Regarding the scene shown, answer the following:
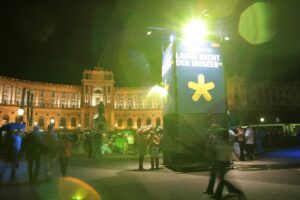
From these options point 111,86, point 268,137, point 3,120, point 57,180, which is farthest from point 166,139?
point 111,86

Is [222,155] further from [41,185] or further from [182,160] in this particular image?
[41,185]

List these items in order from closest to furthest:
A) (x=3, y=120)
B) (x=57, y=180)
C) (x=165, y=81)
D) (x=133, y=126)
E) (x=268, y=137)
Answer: (x=57, y=180) < (x=165, y=81) < (x=268, y=137) < (x=3, y=120) < (x=133, y=126)

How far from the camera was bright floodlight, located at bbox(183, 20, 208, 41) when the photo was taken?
12297 millimetres

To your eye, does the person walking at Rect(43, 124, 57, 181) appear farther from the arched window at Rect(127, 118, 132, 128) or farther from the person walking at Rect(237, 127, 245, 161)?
the arched window at Rect(127, 118, 132, 128)

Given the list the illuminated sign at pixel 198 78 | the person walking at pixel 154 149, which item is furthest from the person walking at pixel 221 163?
the person walking at pixel 154 149

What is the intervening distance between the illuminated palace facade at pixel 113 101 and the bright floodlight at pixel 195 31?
2609 inches

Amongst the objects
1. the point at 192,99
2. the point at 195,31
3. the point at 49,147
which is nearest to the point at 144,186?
the point at 49,147

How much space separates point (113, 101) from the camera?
84.7m

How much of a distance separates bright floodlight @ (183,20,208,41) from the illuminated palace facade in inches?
2609

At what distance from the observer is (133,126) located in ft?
273

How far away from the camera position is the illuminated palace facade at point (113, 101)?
7656cm

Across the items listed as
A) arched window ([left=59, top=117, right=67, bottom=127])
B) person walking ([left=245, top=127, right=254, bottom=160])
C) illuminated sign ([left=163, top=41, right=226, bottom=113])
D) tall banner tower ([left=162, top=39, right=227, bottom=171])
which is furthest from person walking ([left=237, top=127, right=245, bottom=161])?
arched window ([left=59, top=117, right=67, bottom=127])

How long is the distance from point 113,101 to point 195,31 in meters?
73.7

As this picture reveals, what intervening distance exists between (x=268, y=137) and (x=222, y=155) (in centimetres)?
2099
